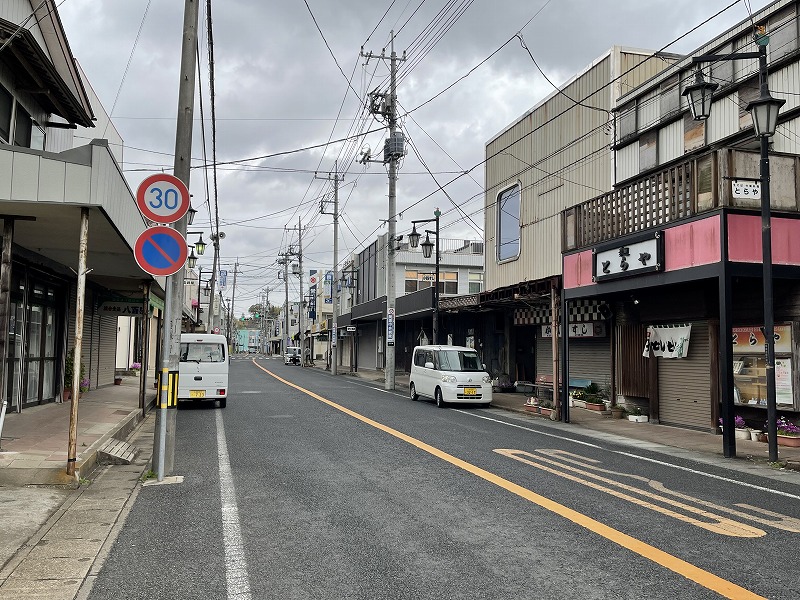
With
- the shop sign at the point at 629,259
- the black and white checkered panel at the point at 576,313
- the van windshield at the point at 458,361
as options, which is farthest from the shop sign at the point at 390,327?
the shop sign at the point at 629,259

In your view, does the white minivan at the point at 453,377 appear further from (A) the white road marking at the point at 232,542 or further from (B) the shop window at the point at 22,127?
(B) the shop window at the point at 22,127

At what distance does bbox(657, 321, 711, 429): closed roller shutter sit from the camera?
15.2 metres

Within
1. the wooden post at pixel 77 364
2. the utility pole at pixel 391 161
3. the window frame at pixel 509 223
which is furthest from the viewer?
the utility pole at pixel 391 161

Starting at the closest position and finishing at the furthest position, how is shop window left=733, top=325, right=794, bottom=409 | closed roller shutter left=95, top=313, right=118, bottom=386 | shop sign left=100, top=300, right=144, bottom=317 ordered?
shop window left=733, top=325, right=794, bottom=409 → shop sign left=100, top=300, right=144, bottom=317 → closed roller shutter left=95, top=313, right=118, bottom=386

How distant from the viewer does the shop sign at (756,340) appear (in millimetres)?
13070

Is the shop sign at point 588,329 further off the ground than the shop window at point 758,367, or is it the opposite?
the shop sign at point 588,329

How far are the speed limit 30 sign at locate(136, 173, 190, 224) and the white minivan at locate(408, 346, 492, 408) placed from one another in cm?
1302

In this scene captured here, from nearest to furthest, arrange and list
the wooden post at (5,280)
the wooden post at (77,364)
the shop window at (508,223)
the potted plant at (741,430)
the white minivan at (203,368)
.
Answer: the wooden post at (77,364) < the wooden post at (5,280) < the potted plant at (741,430) < the white minivan at (203,368) < the shop window at (508,223)

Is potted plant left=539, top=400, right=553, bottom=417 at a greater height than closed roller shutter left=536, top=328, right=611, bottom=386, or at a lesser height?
lesser

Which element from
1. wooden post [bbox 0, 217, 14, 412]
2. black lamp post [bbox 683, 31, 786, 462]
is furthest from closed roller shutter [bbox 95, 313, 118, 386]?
black lamp post [bbox 683, 31, 786, 462]

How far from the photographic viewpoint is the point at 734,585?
15.6 feet

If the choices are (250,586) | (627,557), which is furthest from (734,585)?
(250,586)

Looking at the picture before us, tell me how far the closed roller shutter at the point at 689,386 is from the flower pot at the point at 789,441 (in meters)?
2.58

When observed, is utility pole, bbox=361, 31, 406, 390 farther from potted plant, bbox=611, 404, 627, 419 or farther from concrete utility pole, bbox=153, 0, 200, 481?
concrete utility pole, bbox=153, 0, 200, 481
